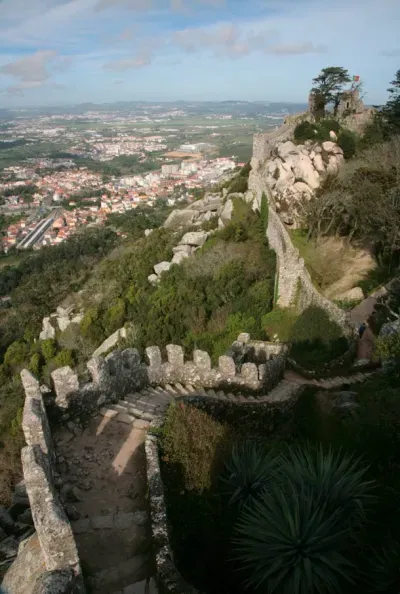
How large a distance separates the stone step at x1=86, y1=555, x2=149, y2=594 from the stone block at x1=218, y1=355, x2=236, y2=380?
185 inches

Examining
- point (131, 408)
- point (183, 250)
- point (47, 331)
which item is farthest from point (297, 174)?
A: point (131, 408)

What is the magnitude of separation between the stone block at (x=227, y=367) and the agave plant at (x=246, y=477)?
11.4 feet

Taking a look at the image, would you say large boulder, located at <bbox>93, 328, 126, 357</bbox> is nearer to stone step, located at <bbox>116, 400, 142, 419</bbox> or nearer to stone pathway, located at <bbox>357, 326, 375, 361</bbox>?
stone pathway, located at <bbox>357, 326, 375, 361</bbox>

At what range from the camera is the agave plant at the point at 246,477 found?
5750 mm

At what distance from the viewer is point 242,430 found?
8.63m

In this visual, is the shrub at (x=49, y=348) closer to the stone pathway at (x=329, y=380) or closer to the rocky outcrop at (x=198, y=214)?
the rocky outcrop at (x=198, y=214)

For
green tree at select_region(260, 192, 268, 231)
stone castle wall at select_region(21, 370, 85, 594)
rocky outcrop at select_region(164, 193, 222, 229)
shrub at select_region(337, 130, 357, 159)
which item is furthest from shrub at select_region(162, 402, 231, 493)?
rocky outcrop at select_region(164, 193, 222, 229)

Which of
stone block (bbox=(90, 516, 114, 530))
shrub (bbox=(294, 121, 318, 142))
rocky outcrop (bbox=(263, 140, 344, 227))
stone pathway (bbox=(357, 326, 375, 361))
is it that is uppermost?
shrub (bbox=(294, 121, 318, 142))

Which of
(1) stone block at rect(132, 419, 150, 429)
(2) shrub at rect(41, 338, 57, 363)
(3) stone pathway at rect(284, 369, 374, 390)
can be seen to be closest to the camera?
(1) stone block at rect(132, 419, 150, 429)

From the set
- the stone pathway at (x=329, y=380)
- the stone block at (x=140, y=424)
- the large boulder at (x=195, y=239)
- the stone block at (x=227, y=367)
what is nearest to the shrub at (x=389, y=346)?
the stone pathway at (x=329, y=380)

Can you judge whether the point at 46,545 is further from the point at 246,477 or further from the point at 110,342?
the point at 110,342

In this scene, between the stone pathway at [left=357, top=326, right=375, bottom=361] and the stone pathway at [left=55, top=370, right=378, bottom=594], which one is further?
the stone pathway at [left=357, top=326, right=375, bottom=361]

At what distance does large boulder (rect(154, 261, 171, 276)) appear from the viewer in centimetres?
2541

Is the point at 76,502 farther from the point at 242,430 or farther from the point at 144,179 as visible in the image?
the point at 144,179
